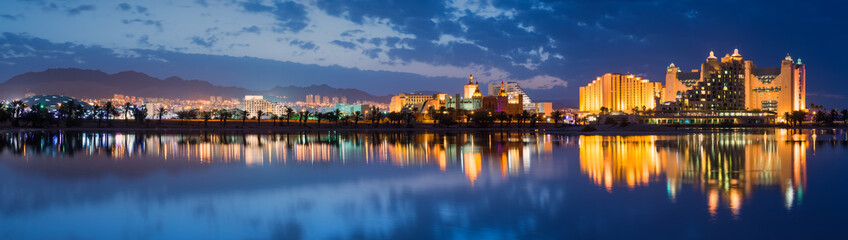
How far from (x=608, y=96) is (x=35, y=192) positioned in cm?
13772

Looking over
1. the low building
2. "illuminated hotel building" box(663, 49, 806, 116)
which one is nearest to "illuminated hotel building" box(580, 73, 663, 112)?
"illuminated hotel building" box(663, 49, 806, 116)

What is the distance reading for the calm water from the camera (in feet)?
35.3

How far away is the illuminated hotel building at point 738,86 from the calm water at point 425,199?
102550 mm

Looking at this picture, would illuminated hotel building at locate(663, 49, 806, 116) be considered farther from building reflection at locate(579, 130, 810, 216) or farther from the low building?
building reflection at locate(579, 130, 810, 216)

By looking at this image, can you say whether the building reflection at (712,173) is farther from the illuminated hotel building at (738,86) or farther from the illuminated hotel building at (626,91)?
the illuminated hotel building at (626,91)

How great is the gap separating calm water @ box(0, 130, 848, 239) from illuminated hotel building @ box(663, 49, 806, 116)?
4037 inches

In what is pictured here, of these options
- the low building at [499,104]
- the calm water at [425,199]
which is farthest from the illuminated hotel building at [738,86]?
the calm water at [425,199]

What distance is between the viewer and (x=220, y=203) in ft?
45.8

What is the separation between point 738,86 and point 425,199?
124016mm

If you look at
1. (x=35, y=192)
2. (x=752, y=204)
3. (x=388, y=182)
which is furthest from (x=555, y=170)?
Answer: (x=35, y=192)

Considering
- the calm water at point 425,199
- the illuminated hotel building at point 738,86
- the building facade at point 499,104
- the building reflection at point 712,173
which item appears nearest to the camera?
the calm water at point 425,199

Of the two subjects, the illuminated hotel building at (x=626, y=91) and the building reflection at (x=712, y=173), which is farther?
the illuminated hotel building at (x=626, y=91)

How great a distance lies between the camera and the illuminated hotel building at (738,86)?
4616 inches

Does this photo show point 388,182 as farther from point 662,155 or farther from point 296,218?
point 662,155
